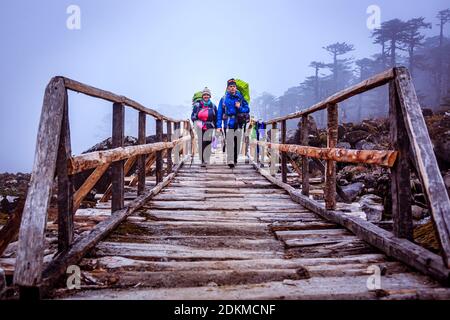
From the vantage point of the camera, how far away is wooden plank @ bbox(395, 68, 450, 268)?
2221mm

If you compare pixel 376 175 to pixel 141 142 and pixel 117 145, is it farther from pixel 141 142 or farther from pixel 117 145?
pixel 117 145

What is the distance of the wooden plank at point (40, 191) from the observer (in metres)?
2.06

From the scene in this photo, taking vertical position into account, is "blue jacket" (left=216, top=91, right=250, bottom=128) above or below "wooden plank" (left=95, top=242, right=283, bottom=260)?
above

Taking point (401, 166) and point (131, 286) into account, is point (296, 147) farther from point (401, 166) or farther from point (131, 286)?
point (131, 286)

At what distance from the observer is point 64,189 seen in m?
2.69

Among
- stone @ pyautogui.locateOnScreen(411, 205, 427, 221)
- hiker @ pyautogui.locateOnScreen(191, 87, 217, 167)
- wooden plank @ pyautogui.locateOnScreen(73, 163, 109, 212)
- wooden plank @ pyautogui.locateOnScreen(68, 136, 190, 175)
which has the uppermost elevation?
hiker @ pyautogui.locateOnScreen(191, 87, 217, 167)

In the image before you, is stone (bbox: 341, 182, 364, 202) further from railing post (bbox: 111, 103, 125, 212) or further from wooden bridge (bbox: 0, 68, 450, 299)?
railing post (bbox: 111, 103, 125, 212)

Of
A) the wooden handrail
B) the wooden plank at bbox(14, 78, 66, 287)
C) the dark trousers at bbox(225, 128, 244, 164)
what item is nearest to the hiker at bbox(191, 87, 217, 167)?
the dark trousers at bbox(225, 128, 244, 164)

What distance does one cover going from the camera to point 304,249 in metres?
3.29

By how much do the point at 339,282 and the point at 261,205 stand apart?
3075 millimetres
